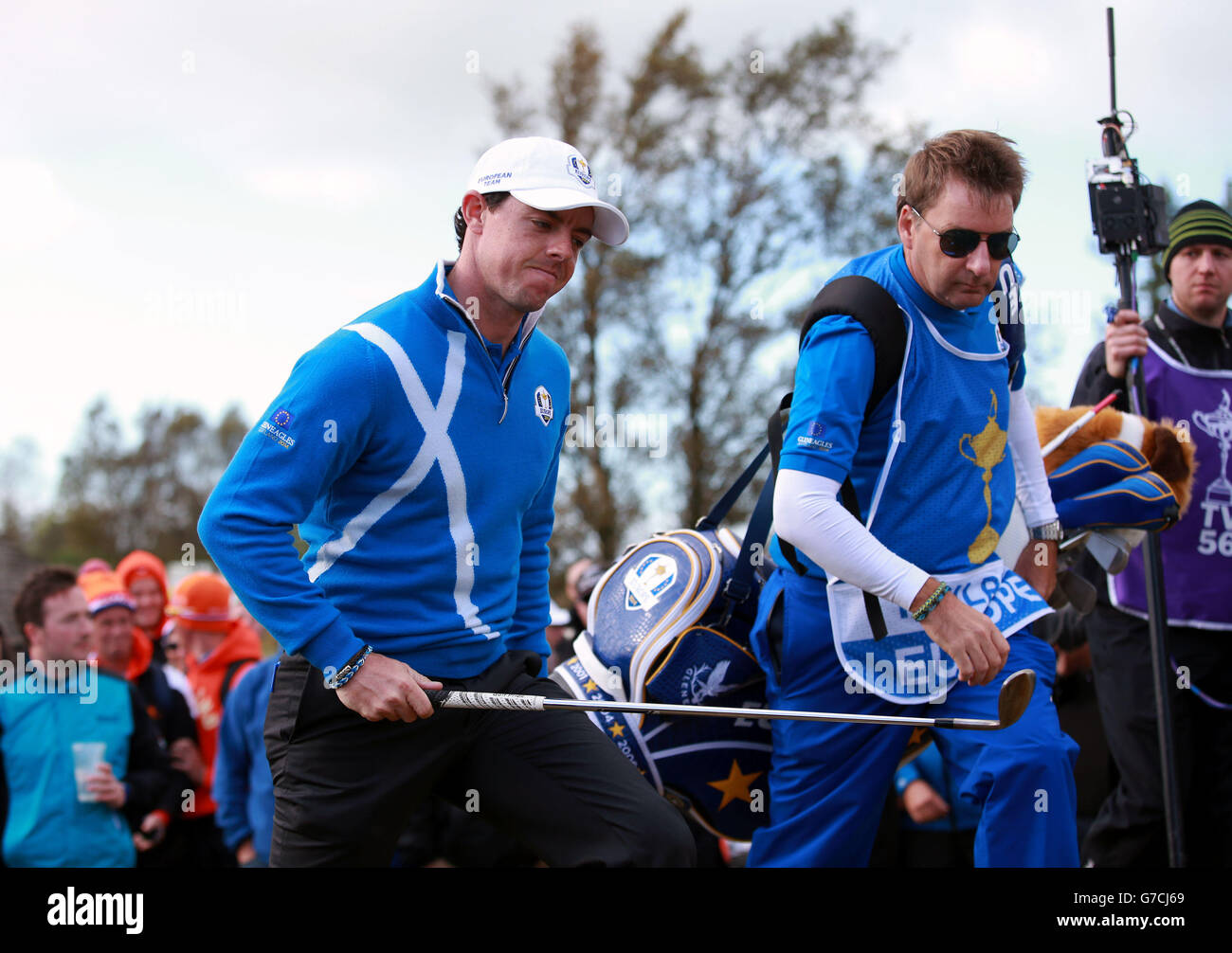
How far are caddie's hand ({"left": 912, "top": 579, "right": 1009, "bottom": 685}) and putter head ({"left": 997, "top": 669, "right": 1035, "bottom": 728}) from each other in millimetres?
66

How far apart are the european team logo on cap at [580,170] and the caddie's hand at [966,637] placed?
145 centimetres

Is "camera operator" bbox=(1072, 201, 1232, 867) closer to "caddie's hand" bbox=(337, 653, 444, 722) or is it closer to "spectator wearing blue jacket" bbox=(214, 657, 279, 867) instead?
"caddie's hand" bbox=(337, 653, 444, 722)

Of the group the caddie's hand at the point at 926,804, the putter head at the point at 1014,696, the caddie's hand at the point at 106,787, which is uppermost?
the putter head at the point at 1014,696

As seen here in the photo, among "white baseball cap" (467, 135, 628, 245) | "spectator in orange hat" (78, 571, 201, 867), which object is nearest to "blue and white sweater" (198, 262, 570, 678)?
"white baseball cap" (467, 135, 628, 245)

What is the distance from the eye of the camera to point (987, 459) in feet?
11.7

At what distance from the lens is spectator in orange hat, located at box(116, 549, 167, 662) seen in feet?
28.8

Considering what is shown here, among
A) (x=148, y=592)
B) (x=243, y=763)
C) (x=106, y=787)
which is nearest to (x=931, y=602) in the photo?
(x=106, y=787)

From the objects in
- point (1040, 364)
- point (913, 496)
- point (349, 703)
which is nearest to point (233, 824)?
point (349, 703)

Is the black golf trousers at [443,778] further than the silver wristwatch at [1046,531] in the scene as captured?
No

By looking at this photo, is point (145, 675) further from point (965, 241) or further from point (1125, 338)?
point (965, 241)

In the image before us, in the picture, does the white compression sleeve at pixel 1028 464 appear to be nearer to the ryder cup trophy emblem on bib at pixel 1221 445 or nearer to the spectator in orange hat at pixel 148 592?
the ryder cup trophy emblem on bib at pixel 1221 445

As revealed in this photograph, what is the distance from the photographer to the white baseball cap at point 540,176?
3.32m

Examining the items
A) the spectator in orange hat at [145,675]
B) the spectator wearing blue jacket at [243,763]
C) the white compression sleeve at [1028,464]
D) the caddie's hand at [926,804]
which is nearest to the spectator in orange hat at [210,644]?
the spectator in orange hat at [145,675]

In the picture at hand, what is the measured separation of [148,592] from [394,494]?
248 inches
